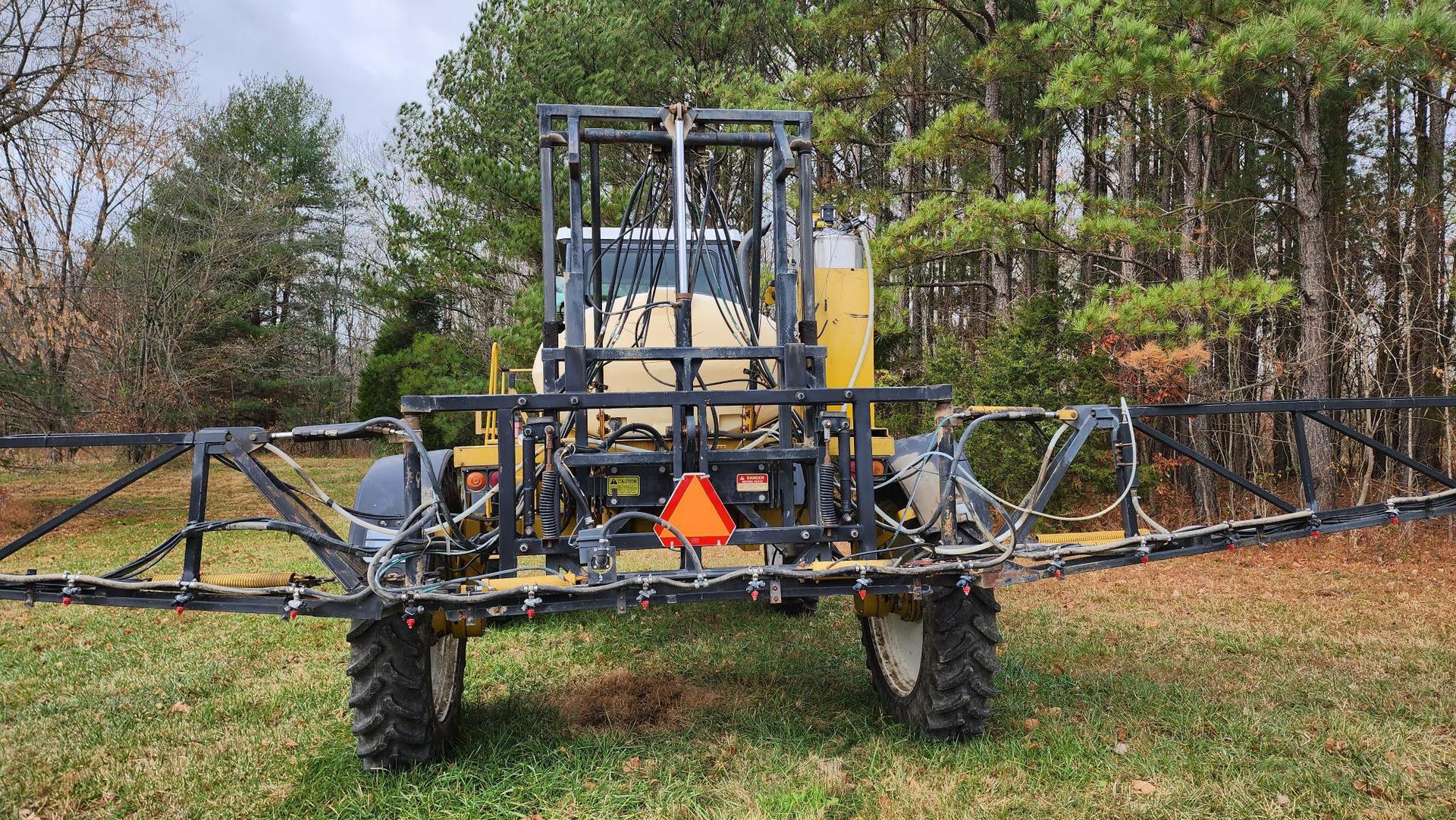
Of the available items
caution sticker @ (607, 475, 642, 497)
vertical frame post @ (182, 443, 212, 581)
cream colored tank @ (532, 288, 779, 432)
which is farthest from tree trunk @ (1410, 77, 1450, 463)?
vertical frame post @ (182, 443, 212, 581)

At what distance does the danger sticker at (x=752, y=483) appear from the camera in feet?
12.0

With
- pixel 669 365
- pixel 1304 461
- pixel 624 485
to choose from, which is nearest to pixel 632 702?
pixel 624 485

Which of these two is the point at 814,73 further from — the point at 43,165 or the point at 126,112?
the point at 43,165

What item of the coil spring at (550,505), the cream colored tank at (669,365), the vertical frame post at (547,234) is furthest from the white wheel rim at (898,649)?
the vertical frame post at (547,234)

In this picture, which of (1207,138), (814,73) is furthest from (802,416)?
(1207,138)

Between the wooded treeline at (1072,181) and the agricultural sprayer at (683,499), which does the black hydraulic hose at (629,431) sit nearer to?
the agricultural sprayer at (683,499)

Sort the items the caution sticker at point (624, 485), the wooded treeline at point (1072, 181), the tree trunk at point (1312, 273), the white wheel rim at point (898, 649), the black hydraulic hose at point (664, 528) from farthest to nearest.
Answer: the tree trunk at point (1312, 273) → the wooded treeline at point (1072, 181) → the white wheel rim at point (898, 649) → the caution sticker at point (624, 485) → the black hydraulic hose at point (664, 528)

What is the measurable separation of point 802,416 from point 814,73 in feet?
34.5

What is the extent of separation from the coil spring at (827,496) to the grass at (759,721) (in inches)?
38.8

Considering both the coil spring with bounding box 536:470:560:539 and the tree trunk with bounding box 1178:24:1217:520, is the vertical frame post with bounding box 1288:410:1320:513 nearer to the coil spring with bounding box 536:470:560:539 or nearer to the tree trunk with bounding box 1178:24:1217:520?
the coil spring with bounding box 536:470:560:539

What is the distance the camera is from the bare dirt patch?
425cm

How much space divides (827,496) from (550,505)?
41.7 inches

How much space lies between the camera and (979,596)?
3.66 meters

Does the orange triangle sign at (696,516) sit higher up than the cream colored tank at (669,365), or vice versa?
the cream colored tank at (669,365)
